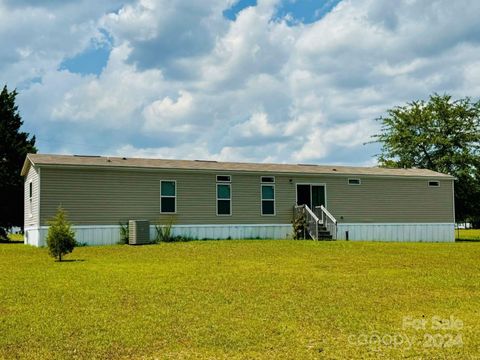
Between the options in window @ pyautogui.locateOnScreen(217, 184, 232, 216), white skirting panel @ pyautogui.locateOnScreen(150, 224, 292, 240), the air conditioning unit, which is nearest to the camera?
the air conditioning unit

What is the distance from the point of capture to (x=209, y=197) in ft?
72.9

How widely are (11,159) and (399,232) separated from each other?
21527 mm

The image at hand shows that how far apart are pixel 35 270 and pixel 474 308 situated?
9.04 m

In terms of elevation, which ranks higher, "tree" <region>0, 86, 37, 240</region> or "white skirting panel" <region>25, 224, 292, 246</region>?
"tree" <region>0, 86, 37, 240</region>

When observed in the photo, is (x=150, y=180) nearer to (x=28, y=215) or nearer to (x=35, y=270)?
(x=28, y=215)

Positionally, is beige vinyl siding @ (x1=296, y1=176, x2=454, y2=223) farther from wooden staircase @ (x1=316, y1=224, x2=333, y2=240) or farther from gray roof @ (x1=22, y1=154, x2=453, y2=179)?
wooden staircase @ (x1=316, y1=224, x2=333, y2=240)

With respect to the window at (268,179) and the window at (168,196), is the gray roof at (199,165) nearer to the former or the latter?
the window at (268,179)

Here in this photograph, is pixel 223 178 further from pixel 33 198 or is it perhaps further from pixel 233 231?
pixel 33 198

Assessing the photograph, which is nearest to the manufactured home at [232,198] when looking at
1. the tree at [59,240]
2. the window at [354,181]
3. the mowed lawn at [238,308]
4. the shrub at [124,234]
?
the window at [354,181]

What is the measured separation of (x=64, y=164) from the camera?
19297 mm

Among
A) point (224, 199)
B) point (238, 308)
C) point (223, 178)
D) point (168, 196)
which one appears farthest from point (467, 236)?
point (238, 308)

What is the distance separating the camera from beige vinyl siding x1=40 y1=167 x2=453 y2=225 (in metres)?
19.7

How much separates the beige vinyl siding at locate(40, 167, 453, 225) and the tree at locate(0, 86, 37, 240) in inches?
410

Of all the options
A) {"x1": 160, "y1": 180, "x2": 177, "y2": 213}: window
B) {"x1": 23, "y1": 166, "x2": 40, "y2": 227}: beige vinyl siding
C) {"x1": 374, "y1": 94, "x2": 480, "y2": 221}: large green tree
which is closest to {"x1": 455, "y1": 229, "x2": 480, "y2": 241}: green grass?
{"x1": 374, "y1": 94, "x2": 480, "y2": 221}: large green tree
